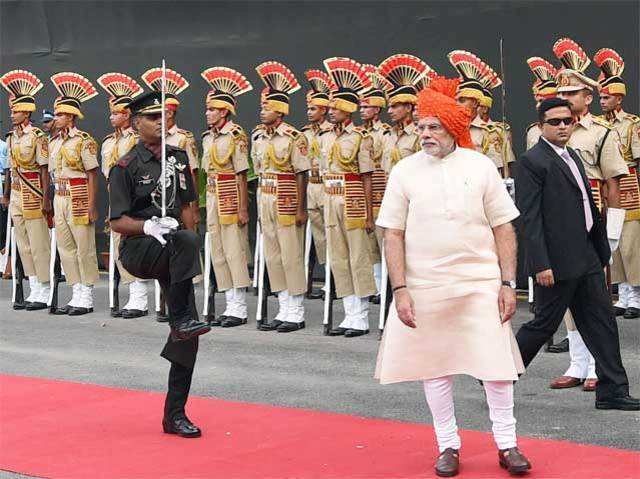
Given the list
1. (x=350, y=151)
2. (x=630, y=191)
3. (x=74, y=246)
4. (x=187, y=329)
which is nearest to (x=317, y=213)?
(x=350, y=151)

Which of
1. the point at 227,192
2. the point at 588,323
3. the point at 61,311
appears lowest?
the point at 61,311

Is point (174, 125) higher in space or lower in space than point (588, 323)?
higher

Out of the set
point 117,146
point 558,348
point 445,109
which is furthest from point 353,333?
point 445,109

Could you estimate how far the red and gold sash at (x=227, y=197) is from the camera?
12711 millimetres

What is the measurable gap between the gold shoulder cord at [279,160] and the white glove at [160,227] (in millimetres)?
4626

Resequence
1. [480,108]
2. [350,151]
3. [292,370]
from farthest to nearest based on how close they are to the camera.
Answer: [480,108]
[350,151]
[292,370]

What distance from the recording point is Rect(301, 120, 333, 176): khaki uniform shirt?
12464 millimetres

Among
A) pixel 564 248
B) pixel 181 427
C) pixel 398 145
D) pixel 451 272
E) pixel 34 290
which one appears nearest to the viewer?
pixel 451 272

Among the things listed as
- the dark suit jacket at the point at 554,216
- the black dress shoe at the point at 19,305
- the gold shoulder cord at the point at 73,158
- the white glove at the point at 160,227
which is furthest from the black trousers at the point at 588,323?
the black dress shoe at the point at 19,305

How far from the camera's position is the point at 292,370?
10.3 m

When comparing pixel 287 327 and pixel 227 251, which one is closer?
pixel 287 327

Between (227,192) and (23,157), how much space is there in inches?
113

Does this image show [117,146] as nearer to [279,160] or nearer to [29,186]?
[29,186]

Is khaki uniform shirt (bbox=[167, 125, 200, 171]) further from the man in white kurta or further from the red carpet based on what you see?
the man in white kurta
